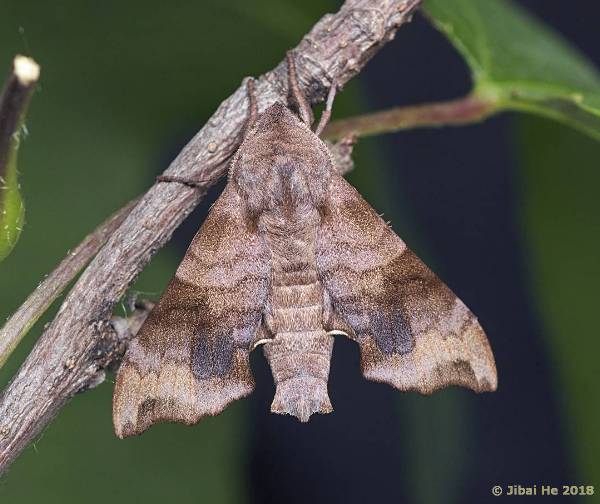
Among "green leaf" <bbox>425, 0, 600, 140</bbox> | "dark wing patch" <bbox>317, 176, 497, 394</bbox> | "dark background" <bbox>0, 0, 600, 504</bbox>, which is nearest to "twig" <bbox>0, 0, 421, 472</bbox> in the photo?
"dark wing patch" <bbox>317, 176, 497, 394</bbox>

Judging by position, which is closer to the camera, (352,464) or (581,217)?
(581,217)

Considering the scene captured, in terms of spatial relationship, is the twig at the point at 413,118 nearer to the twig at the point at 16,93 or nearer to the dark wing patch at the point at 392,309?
the dark wing patch at the point at 392,309

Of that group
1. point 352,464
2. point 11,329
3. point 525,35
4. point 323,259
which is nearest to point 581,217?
point 525,35

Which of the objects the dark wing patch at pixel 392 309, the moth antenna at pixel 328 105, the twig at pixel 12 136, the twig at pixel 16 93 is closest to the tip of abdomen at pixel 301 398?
the dark wing patch at pixel 392 309

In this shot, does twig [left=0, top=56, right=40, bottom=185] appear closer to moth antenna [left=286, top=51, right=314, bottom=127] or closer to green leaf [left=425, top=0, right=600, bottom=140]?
moth antenna [left=286, top=51, right=314, bottom=127]

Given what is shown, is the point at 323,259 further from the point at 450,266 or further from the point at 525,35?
the point at 450,266

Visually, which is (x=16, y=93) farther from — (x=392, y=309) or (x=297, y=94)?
(x=392, y=309)
